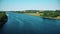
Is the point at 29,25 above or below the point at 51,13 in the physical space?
below

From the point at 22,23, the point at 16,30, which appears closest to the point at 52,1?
the point at 22,23

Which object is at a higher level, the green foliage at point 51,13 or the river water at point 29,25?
the green foliage at point 51,13

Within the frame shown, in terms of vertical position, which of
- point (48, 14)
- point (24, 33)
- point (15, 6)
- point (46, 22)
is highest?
point (15, 6)

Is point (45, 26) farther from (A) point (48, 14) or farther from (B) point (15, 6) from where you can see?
(B) point (15, 6)

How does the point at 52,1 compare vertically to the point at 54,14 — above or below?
above

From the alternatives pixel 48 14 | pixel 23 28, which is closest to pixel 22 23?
pixel 23 28

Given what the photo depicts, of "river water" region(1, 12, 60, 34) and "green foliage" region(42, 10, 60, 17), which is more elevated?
"green foliage" region(42, 10, 60, 17)

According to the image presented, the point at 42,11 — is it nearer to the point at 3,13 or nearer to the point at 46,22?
the point at 46,22
